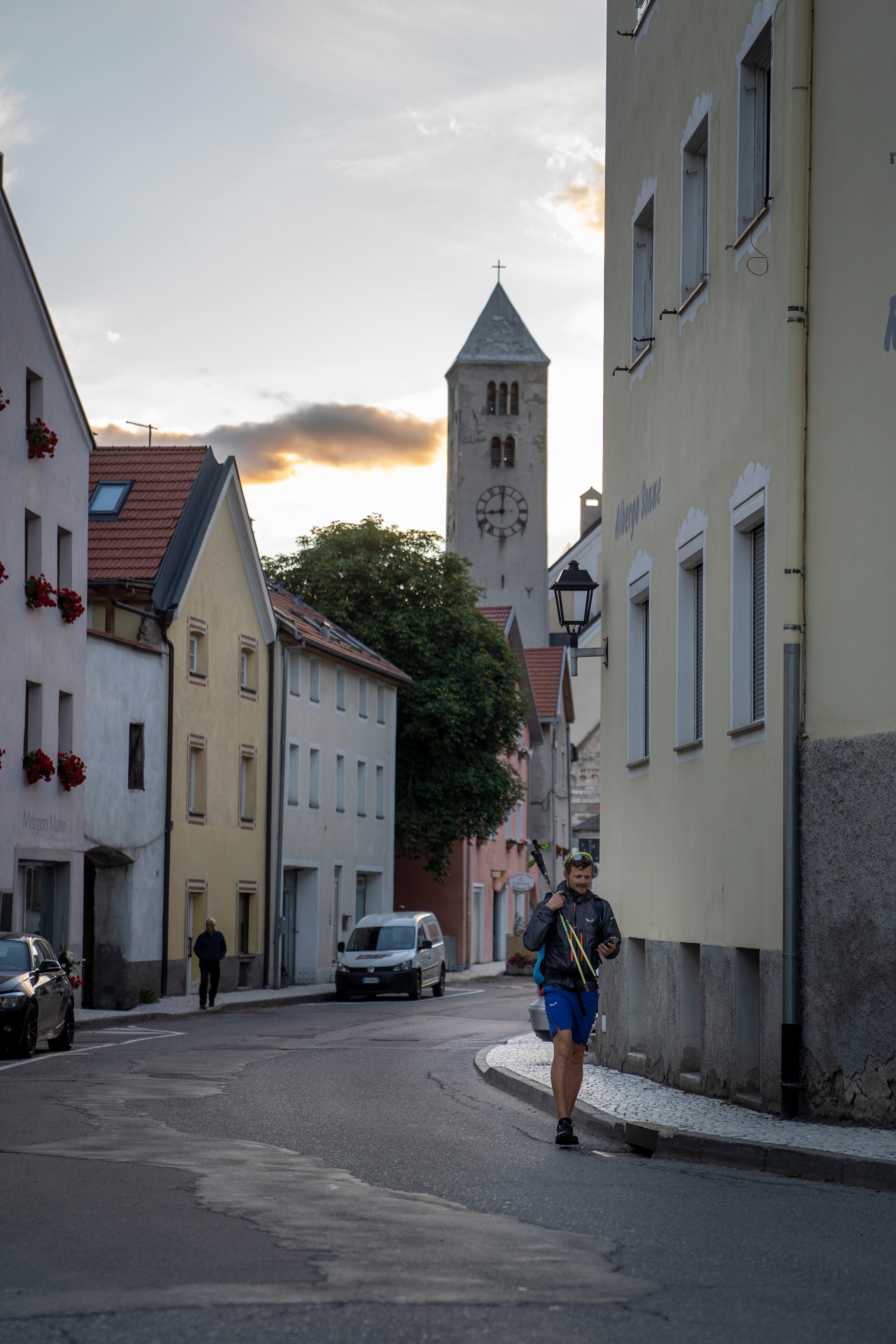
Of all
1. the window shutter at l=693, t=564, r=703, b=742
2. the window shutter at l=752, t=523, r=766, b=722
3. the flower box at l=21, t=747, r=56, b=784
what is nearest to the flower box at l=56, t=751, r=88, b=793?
the flower box at l=21, t=747, r=56, b=784

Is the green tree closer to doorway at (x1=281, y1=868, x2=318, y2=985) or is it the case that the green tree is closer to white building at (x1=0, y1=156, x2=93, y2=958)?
doorway at (x1=281, y1=868, x2=318, y2=985)

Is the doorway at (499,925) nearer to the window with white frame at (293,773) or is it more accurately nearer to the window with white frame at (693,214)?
the window with white frame at (293,773)

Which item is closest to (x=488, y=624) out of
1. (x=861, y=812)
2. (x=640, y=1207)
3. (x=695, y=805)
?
(x=695, y=805)

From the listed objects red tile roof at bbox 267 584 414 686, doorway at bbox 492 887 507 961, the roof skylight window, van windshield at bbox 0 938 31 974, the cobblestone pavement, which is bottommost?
doorway at bbox 492 887 507 961

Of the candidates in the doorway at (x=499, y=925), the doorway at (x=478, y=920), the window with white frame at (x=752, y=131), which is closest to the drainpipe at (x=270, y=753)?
the doorway at (x=478, y=920)

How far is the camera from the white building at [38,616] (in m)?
29.4

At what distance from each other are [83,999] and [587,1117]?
22.4 m

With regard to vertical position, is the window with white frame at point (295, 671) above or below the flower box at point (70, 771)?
above

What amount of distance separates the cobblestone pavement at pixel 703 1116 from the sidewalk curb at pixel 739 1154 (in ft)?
0.34

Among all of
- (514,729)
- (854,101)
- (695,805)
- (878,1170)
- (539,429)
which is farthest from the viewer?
(539,429)

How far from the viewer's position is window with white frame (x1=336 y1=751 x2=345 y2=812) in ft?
163

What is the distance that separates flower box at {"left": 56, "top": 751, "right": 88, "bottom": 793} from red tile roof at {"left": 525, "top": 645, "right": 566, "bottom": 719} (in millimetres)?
46741

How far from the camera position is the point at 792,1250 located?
7.55m

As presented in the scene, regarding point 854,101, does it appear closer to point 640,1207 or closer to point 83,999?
point 640,1207
